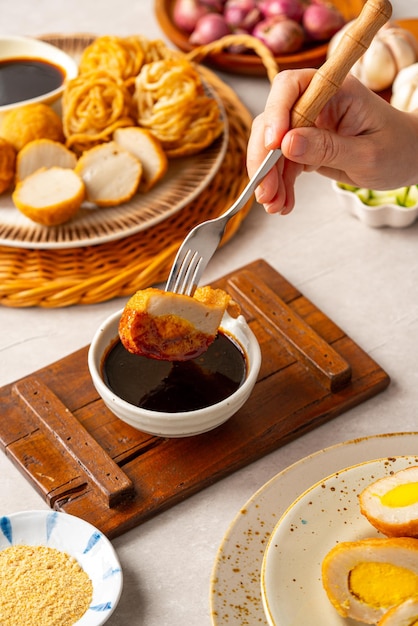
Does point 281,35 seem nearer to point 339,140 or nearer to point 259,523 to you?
point 339,140

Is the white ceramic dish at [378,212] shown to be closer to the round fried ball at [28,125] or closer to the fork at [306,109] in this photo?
the fork at [306,109]

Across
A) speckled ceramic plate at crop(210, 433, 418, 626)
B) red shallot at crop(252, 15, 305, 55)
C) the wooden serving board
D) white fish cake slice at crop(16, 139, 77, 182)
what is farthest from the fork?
red shallot at crop(252, 15, 305, 55)

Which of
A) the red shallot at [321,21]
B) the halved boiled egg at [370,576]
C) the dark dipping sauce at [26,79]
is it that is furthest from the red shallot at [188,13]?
the halved boiled egg at [370,576]

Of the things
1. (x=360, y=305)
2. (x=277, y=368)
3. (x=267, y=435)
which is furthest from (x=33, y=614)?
(x=360, y=305)

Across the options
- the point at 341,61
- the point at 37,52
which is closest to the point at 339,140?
the point at 341,61

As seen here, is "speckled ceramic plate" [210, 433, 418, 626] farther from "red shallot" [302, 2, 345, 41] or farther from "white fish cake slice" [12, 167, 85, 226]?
"red shallot" [302, 2, 345, 41]

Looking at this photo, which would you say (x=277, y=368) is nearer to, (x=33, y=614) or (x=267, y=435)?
(x=267, y=435)

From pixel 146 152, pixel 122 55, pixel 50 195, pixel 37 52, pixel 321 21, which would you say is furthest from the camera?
pixel 321 21
